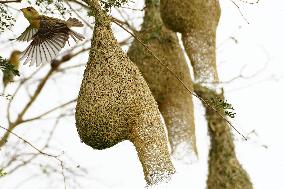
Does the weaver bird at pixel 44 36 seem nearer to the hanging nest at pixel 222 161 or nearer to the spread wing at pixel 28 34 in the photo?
the spread wing at pixel 28 34

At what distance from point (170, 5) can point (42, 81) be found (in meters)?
1.92

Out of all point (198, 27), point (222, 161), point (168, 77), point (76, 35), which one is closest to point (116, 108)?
point (76, 35)

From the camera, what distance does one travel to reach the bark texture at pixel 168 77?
4.05 meters

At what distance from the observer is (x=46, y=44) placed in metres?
2.86

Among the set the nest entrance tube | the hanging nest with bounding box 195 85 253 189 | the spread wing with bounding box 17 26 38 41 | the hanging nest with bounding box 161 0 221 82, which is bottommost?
the hanging nest with bounding box 195 85 253 189

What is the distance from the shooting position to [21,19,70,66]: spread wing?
283 cm

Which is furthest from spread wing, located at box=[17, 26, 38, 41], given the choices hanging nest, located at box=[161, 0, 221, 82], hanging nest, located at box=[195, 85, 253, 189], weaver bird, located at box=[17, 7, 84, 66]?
hanging nest, located at box=[195, 85, 253, 189]

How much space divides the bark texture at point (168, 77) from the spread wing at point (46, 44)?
1.22 m

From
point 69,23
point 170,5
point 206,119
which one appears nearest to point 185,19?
point 170,5

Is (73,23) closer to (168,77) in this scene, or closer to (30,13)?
(30,13)

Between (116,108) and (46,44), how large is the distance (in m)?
0.51

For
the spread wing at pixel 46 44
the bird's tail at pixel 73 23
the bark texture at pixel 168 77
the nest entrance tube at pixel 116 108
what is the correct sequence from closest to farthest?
the nest entrance tube at pixel 116 108, the bird's tail at pixel 73 23, the spread wing at pixel 46 44, the bark texture at pixel 168 77

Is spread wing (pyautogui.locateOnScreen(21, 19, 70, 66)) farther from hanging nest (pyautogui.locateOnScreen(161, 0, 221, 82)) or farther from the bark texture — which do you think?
the bark texture

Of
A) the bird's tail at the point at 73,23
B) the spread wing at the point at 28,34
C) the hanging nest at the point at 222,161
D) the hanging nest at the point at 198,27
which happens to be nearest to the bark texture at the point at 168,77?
the hanging nest at the point at 198,27
